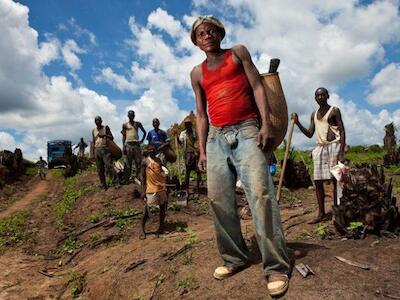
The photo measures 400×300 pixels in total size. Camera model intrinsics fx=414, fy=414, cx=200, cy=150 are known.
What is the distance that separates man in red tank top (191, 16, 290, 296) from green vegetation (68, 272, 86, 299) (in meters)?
3.16

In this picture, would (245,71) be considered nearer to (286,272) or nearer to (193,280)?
(286,272)

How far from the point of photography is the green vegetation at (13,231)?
1007cm

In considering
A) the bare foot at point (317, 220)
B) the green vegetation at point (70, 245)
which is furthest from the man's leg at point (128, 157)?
the bare foot at point (317, 220)

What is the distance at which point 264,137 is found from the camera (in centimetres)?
378

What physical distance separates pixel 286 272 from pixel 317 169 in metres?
3.30

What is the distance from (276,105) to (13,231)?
9559 millimetres

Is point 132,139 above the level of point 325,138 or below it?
above

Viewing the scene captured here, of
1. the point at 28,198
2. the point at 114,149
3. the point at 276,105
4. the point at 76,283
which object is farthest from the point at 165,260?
the point at 28,198

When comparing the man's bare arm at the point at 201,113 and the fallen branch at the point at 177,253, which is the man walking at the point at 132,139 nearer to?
the fallen branch at the point at 177,253

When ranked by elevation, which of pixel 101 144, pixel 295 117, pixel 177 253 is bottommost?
pixel 177 253

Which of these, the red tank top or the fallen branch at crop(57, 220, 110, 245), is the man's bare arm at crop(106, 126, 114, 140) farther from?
the red tank top

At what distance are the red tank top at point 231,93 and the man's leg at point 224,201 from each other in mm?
235

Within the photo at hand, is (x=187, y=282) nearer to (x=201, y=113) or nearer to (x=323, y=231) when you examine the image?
(x=201, y=113)

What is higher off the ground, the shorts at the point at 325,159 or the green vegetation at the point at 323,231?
the shorts at the point at 325,159
